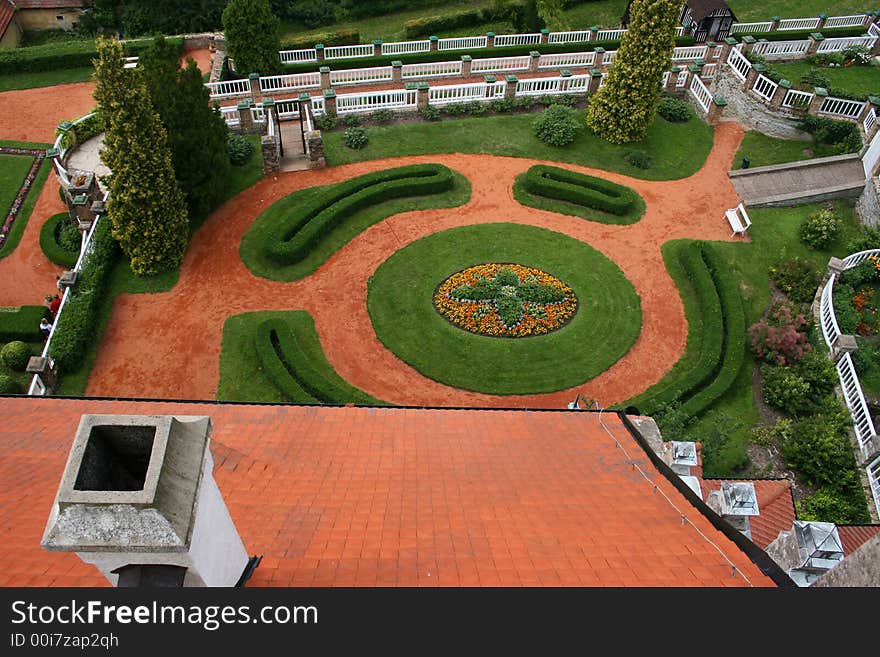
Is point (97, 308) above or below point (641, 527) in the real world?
below

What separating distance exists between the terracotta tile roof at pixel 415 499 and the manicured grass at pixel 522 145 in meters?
22.4

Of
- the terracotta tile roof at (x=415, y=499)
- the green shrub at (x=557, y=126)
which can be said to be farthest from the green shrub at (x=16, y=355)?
the green shrub at (x=557, y=126)

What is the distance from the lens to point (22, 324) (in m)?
27.4

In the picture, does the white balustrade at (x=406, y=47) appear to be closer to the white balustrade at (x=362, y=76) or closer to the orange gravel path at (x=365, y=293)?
the white balustrade at (x=362, y=76)

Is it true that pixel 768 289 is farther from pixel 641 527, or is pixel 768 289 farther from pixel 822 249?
pixel 641 527

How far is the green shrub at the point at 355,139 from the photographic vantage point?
35.6 m

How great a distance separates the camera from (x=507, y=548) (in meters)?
10.4

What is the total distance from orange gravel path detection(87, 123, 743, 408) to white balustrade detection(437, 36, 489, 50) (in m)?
12.5

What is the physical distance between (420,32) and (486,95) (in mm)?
16304

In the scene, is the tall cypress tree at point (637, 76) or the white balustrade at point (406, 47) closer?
the tall cypress tree at point (637, 76)

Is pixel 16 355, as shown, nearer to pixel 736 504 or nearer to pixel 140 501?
pixel 140 501

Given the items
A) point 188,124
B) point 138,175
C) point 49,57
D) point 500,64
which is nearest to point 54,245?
point 138,175

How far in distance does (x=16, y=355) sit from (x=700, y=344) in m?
28.9
